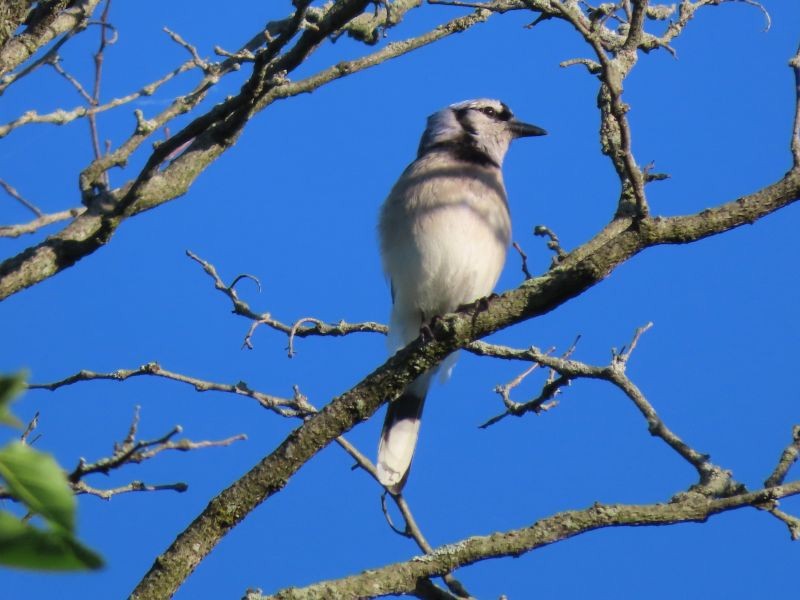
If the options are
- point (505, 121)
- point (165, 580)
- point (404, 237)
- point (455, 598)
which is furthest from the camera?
point (505, 121)

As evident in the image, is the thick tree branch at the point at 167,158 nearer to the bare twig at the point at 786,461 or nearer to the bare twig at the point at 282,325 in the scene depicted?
the bare twig at the point at 282,325

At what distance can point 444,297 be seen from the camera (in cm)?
530

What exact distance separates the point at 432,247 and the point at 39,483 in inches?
178

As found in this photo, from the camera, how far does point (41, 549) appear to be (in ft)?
1.94

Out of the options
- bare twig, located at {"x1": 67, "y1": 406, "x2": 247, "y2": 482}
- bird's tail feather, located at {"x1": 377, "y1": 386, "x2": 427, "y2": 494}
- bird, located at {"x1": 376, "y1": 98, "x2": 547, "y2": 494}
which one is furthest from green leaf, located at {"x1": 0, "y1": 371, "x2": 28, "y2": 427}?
bird, located at {"x1": 376, "y1": 98, "x2": 547, "y2": 494}

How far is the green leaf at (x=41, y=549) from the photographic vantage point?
582 millimetres

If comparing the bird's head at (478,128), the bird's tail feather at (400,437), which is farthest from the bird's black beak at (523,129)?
the bird's tail feather at (400,437)

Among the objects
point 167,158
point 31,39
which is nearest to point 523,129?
point 167,158

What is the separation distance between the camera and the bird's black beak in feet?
20.8

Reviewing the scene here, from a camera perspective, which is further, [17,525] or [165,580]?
[165,580]

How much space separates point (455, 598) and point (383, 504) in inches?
33.9

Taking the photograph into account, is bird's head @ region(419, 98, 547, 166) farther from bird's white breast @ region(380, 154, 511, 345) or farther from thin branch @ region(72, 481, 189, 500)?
thin branch @ region(72, 481, 189, 500)

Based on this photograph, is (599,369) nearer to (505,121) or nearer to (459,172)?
(459,172)

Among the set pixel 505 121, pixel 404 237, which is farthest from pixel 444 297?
pixel 505 121
